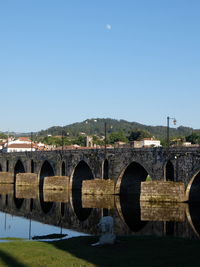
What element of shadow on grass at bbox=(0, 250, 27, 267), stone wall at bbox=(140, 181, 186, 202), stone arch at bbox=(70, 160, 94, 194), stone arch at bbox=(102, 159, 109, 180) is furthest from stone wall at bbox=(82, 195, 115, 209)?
shadow on grass at bbox=(0, 250, 27, 267)

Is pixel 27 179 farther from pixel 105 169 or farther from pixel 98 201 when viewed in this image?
pixel 98 201

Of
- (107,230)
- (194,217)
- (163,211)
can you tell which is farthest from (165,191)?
(107,230)

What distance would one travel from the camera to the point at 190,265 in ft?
65.0

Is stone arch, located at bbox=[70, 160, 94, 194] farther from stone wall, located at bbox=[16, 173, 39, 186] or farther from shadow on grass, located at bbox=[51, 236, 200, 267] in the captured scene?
shadow on grass, located at bbox=[51, 236, 200, 267]

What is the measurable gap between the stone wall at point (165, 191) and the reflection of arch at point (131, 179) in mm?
13086

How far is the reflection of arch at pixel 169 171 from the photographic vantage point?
59.9 m

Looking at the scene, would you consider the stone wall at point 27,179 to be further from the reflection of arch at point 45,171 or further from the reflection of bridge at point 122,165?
the reflection of arch at point 45,171

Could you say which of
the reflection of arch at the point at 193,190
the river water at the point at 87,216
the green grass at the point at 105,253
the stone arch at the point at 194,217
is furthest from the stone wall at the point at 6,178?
the green grass at the point at 105,253

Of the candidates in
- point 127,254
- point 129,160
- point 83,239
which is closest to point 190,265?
point 127,254

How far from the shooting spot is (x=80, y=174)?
273ft

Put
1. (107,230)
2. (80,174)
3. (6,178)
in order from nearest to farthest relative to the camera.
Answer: (107,230) → (80,174) → (6,178)

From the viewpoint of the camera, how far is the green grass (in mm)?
20656

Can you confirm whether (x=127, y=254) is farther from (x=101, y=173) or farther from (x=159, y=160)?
(x=101, y=173)

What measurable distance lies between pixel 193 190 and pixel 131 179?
45.3 feet
